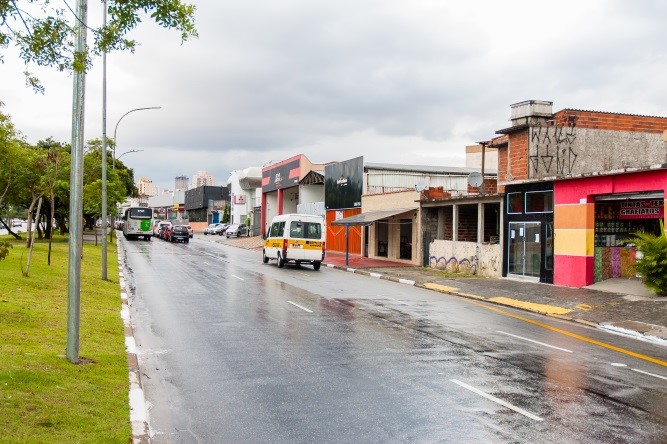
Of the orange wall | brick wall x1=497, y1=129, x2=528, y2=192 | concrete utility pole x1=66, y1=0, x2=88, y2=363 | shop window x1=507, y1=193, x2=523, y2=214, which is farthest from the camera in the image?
the orange wall

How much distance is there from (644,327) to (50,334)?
1249 cm

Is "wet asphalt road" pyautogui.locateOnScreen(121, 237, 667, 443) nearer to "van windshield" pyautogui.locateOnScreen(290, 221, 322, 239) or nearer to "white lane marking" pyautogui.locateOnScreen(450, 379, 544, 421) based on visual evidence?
"white lane marking" pyautogui.locateOnScreen(450, 379, 544, 421)

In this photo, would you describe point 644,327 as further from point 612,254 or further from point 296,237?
point 296,237

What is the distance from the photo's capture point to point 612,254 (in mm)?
21781

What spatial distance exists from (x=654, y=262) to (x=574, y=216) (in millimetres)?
4371

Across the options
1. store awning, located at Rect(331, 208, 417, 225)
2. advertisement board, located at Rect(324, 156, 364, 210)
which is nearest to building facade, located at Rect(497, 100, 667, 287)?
store awning, located at Rect(331, 208, 417, 225)

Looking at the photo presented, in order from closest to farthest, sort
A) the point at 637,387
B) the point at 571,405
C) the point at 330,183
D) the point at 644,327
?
the point at 571,405
the point at 637,387
the point at 644,327
the point at 330,183

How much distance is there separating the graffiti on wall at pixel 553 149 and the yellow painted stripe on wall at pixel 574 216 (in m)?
4.23

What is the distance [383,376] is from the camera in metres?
8.52

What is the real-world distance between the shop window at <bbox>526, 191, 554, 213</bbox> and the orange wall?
17.6m

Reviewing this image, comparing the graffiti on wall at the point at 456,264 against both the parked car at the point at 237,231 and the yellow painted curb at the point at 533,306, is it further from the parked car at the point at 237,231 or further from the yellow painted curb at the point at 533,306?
the parked car at the point at 237,231

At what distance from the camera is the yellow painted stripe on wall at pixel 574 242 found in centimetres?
2084

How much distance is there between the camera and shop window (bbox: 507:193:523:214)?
78.8 feet

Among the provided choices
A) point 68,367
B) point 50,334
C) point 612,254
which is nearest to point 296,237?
point 612,254
